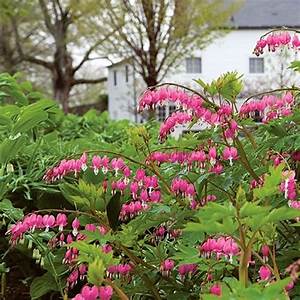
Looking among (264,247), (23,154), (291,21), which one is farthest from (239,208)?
(291,21)

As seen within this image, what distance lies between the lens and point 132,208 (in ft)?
6.08

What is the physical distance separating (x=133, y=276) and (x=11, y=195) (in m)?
1.20

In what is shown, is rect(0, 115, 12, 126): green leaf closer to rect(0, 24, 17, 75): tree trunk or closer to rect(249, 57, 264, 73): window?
rect(0, 24, 17, 75): tree trunk

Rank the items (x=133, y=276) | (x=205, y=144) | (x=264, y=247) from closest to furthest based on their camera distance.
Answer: (x=264, y=247) → (x=133, y=276) → (x=205, y=144)

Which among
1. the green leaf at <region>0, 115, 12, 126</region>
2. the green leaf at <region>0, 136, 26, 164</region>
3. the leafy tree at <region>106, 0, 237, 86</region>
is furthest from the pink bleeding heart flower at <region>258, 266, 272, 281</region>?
the leafy tree at <region>106, 0, 237, 86</region>

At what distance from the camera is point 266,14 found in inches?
1576

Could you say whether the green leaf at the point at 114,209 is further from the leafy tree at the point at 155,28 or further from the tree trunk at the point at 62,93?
the tree trunk at the point at 62,93

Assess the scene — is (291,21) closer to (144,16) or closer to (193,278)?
(144,16)

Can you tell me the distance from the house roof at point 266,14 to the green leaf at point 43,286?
3748 centimetres

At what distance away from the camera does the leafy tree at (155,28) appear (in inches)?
909

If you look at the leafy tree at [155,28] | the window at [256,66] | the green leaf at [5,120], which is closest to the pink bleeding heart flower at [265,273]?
the green leaf at [5,120]

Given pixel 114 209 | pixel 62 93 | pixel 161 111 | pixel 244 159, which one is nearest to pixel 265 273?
pixel 244 159

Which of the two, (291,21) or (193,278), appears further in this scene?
(291,21)

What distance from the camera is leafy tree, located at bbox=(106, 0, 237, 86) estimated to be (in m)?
23.1
